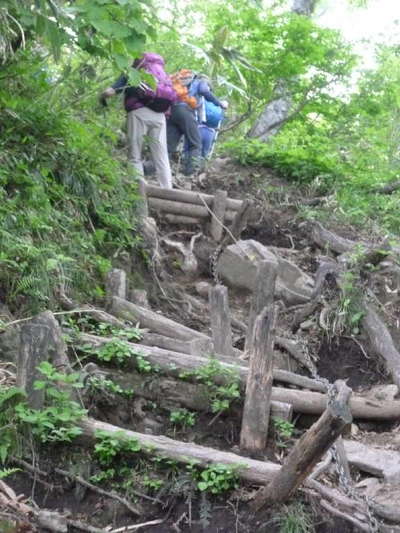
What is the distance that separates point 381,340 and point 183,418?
113 inches

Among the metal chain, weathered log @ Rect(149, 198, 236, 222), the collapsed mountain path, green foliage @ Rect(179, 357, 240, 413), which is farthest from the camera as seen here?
weathered log @ Rect(149, 198, 236, 222)

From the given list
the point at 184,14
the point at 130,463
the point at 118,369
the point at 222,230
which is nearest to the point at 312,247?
the point at 222,230

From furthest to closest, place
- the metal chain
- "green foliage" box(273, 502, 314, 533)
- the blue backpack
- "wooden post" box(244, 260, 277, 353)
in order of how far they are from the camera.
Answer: the blue backpack
the metal chain
"wooden post" box(244, 260, 277, 353)
"green foliage" box(273, 502, 314, 533)

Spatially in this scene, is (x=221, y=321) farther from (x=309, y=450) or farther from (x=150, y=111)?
(x=150, y=111)

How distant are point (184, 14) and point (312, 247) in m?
8.40

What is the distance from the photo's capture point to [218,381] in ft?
17.2

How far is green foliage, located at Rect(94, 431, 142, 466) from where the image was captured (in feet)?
14.9

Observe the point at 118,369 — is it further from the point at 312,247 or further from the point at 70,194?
the point at 312,247

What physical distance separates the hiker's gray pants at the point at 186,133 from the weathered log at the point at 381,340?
453 centimetres

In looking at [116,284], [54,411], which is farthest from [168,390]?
[116,284]

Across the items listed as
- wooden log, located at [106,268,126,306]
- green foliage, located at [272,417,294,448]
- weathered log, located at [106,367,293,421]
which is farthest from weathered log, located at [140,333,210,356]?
green foliage, located at [272,417,294,448]

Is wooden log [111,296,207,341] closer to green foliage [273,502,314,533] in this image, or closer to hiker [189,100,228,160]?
green foliage [273,502,314,533]

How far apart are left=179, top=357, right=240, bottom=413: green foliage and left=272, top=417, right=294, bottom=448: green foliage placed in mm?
310

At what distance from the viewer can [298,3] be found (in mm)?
14891
